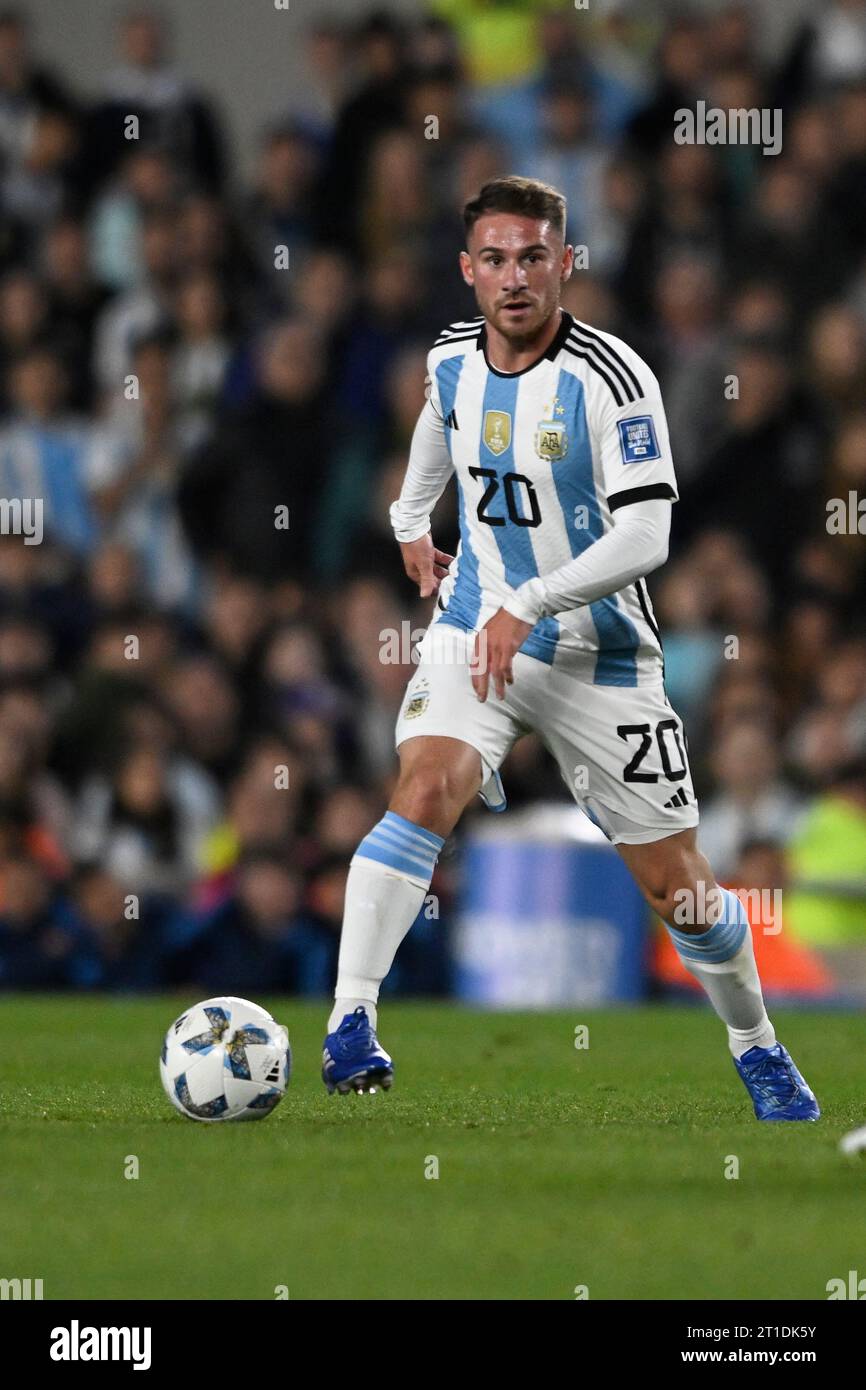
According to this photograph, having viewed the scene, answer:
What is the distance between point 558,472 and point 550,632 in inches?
17.0

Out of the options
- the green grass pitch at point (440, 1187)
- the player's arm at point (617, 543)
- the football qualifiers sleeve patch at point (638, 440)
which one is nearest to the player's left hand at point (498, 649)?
the player's arm at point (617, 543)

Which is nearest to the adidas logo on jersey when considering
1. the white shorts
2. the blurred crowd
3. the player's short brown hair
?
the white shorts

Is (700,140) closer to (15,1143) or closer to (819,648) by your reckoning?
(819,648)

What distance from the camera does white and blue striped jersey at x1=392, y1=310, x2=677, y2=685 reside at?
6602 mm

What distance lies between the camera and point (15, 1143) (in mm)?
6172

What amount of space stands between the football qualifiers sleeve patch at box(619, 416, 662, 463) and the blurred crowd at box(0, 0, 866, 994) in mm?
5349

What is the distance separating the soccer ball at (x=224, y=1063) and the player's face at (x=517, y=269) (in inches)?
77.1

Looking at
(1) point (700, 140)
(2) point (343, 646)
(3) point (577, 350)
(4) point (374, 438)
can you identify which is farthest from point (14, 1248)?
(1) point (700, 140)

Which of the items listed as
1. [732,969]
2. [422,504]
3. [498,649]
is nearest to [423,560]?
[422,504]

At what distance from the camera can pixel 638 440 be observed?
258 inches

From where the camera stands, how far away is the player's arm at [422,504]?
7.27 metres

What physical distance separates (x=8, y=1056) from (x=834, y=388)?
256 inches

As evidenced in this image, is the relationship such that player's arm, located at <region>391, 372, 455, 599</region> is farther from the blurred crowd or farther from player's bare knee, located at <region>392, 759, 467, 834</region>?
the blurred crowd

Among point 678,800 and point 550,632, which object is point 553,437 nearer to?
point 550,632
